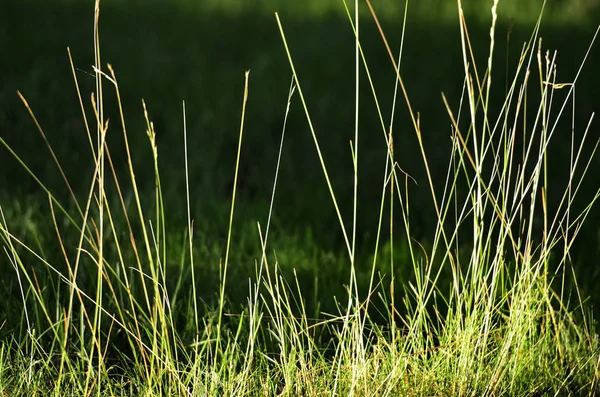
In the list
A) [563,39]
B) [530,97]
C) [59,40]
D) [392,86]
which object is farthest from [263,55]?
[563,39]

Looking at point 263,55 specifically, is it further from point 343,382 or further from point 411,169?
point 343,382

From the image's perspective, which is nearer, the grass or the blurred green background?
the grass

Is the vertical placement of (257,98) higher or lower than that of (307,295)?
higher

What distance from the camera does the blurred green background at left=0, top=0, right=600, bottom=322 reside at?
103 inches

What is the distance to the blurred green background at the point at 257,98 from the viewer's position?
2.62m

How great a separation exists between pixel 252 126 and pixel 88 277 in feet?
5.11

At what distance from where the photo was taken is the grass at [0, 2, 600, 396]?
1.36 m

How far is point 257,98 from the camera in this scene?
380 cm

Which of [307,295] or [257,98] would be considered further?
[257,98]

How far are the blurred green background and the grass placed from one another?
0.16ft

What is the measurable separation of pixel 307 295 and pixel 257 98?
1902mm

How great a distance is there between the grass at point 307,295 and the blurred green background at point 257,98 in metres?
0.05

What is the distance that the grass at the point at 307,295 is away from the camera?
4.46 ft

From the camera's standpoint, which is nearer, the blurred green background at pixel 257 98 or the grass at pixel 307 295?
the grass at pixel 307 295
